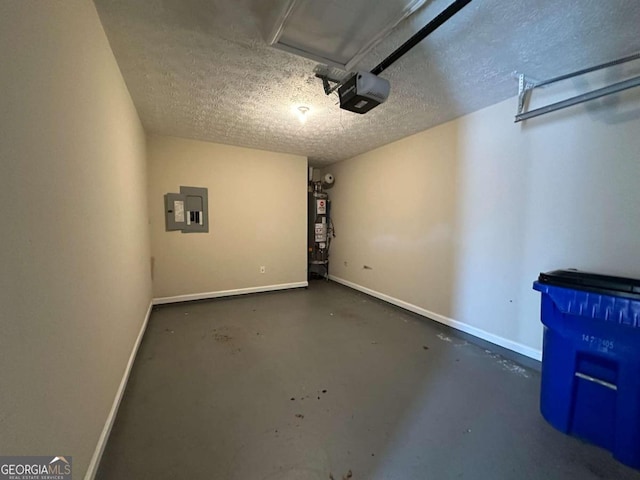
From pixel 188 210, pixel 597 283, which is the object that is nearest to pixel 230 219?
pixel 188 210

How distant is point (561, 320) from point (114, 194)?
309cm

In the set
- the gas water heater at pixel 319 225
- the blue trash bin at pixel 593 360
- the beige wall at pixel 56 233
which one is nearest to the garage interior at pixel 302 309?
the beige wall at pixel 56 233

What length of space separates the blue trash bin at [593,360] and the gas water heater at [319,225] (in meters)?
4.08

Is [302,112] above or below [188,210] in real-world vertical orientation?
above

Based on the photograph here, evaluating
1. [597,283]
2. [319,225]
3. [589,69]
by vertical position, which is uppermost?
[589,69]

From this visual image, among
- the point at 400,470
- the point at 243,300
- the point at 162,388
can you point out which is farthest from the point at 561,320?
the point at 243,300

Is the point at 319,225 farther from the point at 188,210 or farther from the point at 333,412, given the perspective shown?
the point at 333,412

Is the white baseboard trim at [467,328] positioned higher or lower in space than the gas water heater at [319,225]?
lower

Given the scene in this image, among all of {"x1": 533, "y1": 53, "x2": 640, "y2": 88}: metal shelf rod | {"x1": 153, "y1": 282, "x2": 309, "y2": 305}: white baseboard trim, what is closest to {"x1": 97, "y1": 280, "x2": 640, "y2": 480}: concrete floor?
{"x1": 153, "y1": 282, "x2": 309, "y2": 305}: white baseboard trim

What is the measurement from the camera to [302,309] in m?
3.74

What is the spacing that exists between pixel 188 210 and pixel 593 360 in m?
4.47

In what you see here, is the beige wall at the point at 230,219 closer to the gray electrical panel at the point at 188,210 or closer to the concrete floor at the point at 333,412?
the gray electrical panel at the point at 188,210

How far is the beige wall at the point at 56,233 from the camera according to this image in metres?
0.71

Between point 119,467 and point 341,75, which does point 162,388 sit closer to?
point 119,467
